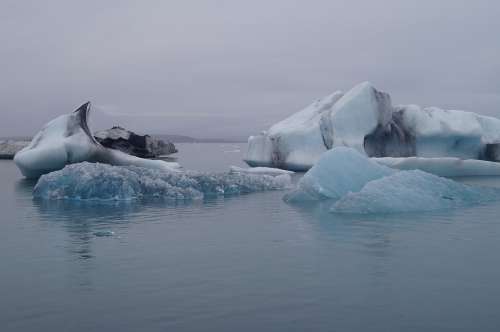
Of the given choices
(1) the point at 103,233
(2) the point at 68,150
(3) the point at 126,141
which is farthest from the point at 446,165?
(3) the point at 126,141

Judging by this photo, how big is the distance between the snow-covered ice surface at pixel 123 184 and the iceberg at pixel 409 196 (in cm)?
393

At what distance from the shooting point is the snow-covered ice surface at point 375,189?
9.64m

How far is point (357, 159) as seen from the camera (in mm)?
12250

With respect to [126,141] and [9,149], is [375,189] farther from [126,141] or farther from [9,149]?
[9,149]

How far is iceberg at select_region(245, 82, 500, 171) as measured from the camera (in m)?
19.7

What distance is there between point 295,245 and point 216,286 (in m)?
2.04

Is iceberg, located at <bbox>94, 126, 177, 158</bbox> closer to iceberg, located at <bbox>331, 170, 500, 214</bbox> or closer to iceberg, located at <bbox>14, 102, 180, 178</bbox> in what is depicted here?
iceberg, located at <bbox>14, 102, 180, 178</bbox>

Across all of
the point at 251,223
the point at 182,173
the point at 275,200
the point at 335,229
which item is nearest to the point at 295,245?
the point at 335,229

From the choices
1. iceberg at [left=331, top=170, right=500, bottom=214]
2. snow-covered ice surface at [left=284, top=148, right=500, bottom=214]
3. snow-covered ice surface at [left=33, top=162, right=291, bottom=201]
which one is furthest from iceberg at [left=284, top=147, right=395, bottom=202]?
snow-covered ice surface at [left=33, top=162, right=291, bottom=201]

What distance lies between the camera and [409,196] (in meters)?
9.96

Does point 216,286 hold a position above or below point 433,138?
below

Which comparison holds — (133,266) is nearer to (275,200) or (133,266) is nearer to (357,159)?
(275,200)

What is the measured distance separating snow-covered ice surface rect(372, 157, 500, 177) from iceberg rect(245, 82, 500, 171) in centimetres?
165

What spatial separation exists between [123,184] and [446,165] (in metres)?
10.7
